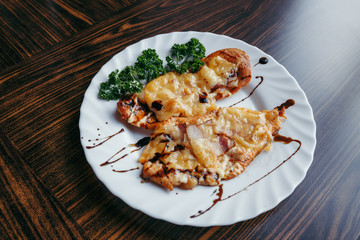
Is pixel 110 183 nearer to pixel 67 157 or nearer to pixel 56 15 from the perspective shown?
pixel 67 157

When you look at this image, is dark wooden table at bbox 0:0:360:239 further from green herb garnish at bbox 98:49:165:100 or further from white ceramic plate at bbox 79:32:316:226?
green herb garnish at bbox 98:49:165:100

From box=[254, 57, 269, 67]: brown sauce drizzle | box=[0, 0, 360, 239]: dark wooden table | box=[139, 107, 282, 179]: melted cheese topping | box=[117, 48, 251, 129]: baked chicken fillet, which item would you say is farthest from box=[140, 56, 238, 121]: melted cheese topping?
box=[0, 0, 360, 239]: dark wooden table

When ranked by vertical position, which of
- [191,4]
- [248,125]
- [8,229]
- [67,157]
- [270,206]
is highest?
[191,4]

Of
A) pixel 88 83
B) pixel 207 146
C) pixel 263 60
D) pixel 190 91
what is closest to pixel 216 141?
pixel 207 146

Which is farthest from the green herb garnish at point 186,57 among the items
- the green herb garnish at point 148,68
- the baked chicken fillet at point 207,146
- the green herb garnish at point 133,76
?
the baked chicken fillet at point 207,146

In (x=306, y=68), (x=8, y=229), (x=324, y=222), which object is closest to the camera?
(x=8, y=229)

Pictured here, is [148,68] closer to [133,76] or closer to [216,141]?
[133,76]

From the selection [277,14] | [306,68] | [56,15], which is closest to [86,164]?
[56,15]
